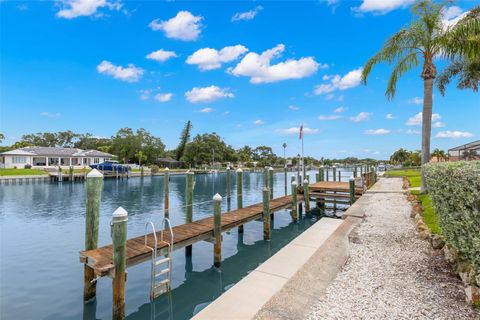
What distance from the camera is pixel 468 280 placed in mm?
4105

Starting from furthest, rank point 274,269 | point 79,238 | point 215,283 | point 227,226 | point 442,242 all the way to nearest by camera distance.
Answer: point 79,238, point 227,226, point 215,283, point 442,242, point 274,269

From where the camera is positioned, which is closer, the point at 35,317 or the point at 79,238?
the point at 35,317

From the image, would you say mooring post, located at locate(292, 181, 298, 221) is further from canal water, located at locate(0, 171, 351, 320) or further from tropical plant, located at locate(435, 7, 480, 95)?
tropical plant, located at locate(435, 7, 480, 95)

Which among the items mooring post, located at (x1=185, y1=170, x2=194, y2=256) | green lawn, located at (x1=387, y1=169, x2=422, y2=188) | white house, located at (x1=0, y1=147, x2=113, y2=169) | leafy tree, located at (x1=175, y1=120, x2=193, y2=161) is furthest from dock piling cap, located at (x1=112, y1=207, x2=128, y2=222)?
leafy tree, located at (x1=175, y1=120, x2=193, y2=161)

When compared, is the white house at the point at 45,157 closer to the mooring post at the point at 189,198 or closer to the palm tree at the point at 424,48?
the mooring post at the point at 189,198

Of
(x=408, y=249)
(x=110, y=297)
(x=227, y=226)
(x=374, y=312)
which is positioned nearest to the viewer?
(x=374, y=312)

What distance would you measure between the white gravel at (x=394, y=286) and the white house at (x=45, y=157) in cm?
6284

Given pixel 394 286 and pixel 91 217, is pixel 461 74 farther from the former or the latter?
pixel 91 217

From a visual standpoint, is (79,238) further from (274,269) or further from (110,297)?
(274,269)

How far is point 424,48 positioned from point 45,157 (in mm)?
63994

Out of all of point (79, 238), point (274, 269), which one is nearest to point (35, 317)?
point (274, 269)

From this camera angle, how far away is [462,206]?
3.69 m

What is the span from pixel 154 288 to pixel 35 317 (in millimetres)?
2697

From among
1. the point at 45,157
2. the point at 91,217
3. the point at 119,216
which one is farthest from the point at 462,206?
the point at 45,157
